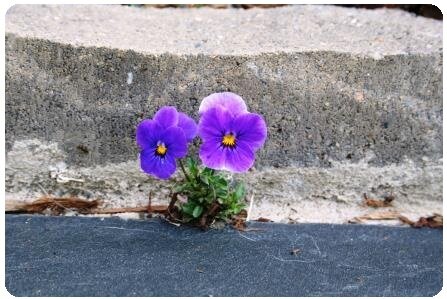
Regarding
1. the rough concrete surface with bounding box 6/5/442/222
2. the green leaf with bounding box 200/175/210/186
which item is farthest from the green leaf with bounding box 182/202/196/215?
the rough concrete surface with bounding box 6/5/442/222

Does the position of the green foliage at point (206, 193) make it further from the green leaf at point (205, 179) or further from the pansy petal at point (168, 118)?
the pansy petal at point (168, 118)

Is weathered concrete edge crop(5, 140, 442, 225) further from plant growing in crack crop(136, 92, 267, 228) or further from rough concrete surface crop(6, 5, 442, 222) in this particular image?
plant growing in crack crop(136, 92, 267, 228)

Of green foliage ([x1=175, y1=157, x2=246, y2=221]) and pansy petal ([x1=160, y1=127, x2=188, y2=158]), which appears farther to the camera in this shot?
green foliage ([x1=175, y1=157, x2=246, y2=221])

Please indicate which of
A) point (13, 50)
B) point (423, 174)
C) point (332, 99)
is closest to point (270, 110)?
point (332, 99)

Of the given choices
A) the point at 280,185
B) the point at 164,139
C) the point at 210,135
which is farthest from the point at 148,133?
the point at 280,185

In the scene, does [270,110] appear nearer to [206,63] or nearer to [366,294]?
[206,63]

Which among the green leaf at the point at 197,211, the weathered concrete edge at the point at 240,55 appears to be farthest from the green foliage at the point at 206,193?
the weathered concrete edge at the point at 240,55

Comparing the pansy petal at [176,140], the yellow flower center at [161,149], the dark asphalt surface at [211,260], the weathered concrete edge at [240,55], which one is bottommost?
the dark asphalt surface at [211,260]

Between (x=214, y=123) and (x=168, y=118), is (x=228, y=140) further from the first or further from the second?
(x=168, y=118)
